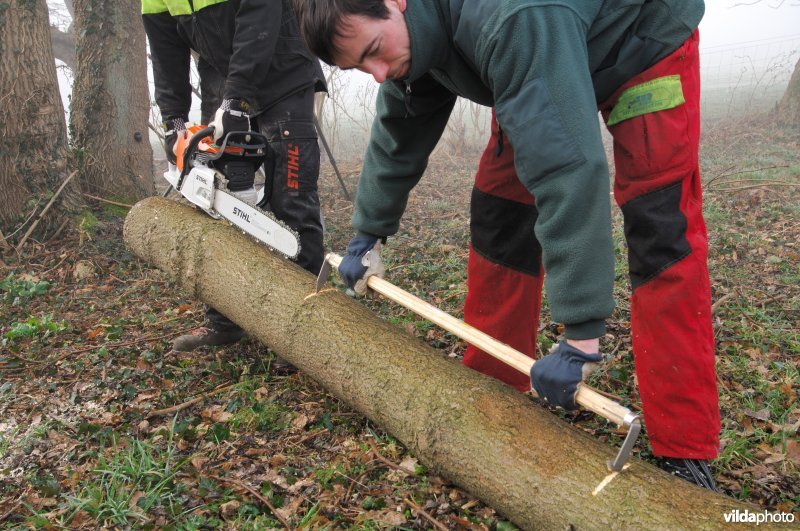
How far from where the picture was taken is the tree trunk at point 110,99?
17.1ft

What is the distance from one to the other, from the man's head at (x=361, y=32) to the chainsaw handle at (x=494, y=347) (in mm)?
875

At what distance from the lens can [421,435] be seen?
2.17 meters

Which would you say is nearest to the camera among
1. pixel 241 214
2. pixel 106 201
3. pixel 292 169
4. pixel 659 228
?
pixel 659 228

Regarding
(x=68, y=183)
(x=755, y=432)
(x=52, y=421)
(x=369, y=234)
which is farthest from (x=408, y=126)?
(x=68, y=183)

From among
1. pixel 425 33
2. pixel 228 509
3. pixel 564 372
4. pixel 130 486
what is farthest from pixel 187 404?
pixel 425 33

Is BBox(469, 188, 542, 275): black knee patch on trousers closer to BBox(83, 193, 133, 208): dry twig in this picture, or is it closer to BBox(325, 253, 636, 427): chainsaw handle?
BBox(325, 253, 636, 427): chainsaw handle

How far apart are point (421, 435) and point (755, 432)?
145 centimetres

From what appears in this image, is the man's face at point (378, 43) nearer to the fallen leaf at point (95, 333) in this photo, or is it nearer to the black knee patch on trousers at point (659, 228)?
the black knee patch on trousers at point (659, 228)

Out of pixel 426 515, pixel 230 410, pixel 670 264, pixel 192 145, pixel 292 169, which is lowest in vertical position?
pixel 230 410

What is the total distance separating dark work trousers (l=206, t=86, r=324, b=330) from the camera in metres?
3.28

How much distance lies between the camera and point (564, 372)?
5.55 ft

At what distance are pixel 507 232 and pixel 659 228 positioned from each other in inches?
28.3

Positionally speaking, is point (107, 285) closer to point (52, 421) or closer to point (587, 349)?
point (52, 421)

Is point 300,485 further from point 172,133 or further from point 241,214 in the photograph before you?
point 172,133
